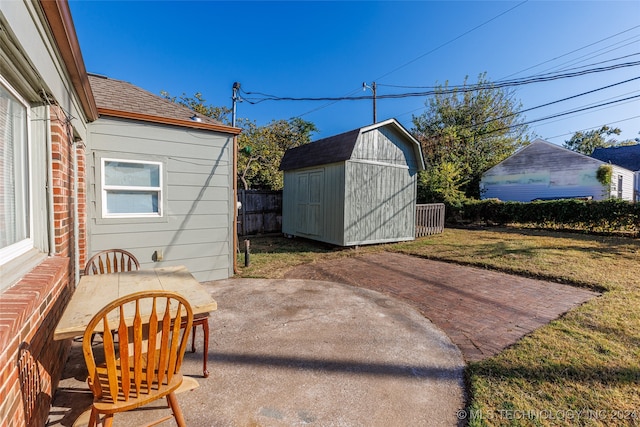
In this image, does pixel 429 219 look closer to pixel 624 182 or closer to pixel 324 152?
pixel 324 152

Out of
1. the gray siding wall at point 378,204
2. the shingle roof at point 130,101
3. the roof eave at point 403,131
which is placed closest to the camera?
the shingle roof at point 130,101

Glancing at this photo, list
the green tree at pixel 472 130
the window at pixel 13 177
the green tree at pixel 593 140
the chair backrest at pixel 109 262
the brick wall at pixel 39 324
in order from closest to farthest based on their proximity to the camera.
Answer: the brick wall at pixel 39 324
the window at pixel 13 177
the chair backrest at pixel 109 262
the green tree at pixel 472 130
the green tree at pixel 593 140

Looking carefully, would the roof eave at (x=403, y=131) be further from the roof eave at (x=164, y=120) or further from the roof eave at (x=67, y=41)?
the roof eave at (x=67, y=41)

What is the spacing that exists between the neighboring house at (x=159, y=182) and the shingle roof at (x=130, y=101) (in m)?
0.02

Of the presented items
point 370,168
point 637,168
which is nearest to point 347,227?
point 370,168

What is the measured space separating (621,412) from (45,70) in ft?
14.4

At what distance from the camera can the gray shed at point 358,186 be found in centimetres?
782

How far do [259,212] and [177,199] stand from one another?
621 centimetres

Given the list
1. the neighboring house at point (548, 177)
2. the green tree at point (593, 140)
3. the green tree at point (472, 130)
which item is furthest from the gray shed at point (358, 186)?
the green tree at point (593, 140)

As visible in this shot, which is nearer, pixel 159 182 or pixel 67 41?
pixel 67 41

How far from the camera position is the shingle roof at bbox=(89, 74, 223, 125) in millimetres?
4332

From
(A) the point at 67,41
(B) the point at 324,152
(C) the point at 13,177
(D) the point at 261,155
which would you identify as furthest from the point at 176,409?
(D) the point at 261,155

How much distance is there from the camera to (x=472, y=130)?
1997 cm

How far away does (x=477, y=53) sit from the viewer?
1196 centimetres
